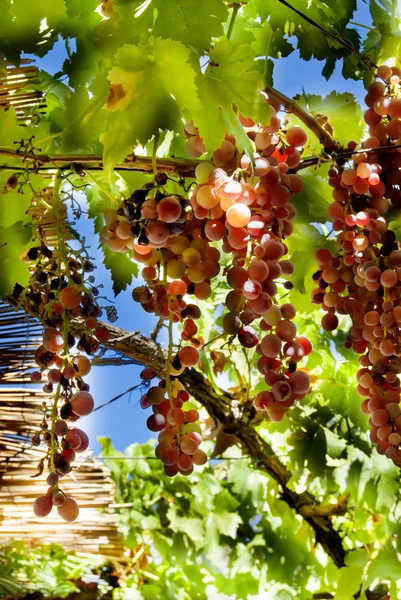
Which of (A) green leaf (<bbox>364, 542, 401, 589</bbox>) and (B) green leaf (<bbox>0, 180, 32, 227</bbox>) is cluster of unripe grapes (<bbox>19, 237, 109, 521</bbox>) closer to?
(B) green leaf (<bbox>0, 180, 32, 227</bbox>)

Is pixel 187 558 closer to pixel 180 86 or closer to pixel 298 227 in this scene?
pixel 298 227

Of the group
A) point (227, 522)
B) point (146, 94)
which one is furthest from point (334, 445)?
point (146, 94)

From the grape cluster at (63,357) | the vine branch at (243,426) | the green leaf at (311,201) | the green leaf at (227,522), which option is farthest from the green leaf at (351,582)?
the grape cluster at (63,357)

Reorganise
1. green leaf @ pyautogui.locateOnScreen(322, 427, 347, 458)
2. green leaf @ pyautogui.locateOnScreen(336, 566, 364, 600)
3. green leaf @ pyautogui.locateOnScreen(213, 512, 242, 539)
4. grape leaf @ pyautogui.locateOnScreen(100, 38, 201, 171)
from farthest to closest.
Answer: green leaf @ pyautogui.locateOnScreen(213, 512, 242, 539) < green leaf @ pyautogui.locateOnScreen(322, 427, 347, 458) < green leaf @ pyautogui.locateOnScreen(336, 566, 364, 600) < grape leaf @ pyautogui.locateOnScreen(100, 38, 201, 171)

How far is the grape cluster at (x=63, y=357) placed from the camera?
2.15 ft

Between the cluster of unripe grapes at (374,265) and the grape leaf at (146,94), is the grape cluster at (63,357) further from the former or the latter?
the cluster of unripe grapes at (374,265)

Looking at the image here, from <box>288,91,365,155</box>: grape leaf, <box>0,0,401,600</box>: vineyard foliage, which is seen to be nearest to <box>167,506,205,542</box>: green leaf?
<box>0,0,401,600</box>: vineyard foliage

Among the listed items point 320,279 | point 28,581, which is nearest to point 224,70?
point 320,279

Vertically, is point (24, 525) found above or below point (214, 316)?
below

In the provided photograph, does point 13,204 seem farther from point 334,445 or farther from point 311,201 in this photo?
point 334,445

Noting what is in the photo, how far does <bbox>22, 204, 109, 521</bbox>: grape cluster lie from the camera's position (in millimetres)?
655

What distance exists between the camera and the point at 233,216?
2.07 ft

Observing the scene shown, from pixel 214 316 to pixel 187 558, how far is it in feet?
2.78

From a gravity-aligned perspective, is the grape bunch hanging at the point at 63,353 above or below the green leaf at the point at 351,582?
above
